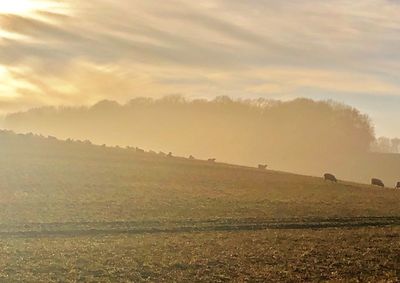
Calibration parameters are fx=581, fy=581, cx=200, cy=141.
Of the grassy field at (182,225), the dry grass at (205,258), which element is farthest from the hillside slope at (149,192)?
the dry grass at (205,258)

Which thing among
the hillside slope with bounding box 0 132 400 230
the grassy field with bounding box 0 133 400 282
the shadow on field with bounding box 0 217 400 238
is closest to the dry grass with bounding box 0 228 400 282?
the grassy field with bounding box 0 133 400 282

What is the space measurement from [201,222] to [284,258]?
14337 millimetres

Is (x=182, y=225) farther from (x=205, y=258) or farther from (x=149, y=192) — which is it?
(x=149, y=192)

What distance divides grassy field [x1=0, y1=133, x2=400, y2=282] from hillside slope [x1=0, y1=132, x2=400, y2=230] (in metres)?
0.13

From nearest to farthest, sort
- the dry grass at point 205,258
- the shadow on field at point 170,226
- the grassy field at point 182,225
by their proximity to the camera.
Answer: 1. the dry grass at point 205,258
2. the grassy field at point 182,225
3. the shadow on field at point 170,226

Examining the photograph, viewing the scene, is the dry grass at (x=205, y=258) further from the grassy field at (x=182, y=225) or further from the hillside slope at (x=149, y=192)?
the hillside slope at (x=149, y=192)

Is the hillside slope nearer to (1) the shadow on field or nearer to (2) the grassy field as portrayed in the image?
(2) the grassy field

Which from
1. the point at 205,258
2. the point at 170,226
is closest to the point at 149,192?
the point at 170,226

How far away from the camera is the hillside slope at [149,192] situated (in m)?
49.3

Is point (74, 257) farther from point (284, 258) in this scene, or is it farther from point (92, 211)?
point (92, 211)

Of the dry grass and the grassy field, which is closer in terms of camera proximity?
the dry grass

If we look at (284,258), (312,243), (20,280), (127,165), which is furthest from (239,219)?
(127,165)

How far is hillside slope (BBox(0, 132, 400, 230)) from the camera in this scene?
49.3m

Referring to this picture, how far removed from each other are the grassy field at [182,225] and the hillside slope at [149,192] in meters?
0.13
